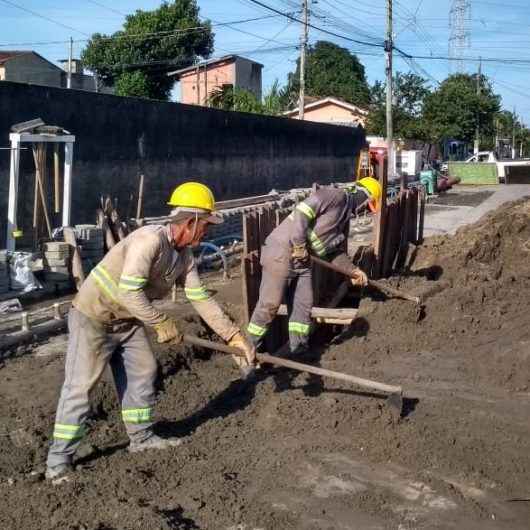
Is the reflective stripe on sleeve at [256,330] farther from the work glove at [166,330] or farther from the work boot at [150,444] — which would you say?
the work glove at [166,330]

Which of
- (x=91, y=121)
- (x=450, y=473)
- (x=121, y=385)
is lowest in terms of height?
(x=450, y=473)

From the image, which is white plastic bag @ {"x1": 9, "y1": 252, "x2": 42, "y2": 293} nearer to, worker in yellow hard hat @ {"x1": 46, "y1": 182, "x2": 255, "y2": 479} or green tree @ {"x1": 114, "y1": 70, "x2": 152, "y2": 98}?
worker in yellow hard hat @ {"x1": 46, "y1": 182, "x2": 255, "y2": 479}

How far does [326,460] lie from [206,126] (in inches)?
540

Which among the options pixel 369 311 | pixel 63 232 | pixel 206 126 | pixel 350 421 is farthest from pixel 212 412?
pixel 206 126

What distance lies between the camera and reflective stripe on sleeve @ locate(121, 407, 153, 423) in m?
4.86

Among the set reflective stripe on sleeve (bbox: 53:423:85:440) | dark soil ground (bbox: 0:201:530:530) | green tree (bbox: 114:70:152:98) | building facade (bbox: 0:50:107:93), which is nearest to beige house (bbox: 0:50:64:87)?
building facade (bbox: 0:50:107:93)

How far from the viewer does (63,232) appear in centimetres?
1095

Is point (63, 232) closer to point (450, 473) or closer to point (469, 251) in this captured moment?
point (469, 251)

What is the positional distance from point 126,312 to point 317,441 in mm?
1523

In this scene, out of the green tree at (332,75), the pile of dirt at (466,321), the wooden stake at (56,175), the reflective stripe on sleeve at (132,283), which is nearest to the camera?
the reflective stripe on sleeve at (132,283)

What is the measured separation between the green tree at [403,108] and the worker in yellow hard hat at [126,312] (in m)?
37.9

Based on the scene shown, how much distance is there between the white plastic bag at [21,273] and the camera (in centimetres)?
1002

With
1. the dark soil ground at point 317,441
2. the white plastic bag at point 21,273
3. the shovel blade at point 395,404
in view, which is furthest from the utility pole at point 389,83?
the shovel blade at point 395,404

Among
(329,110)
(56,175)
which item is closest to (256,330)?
(56,175)
